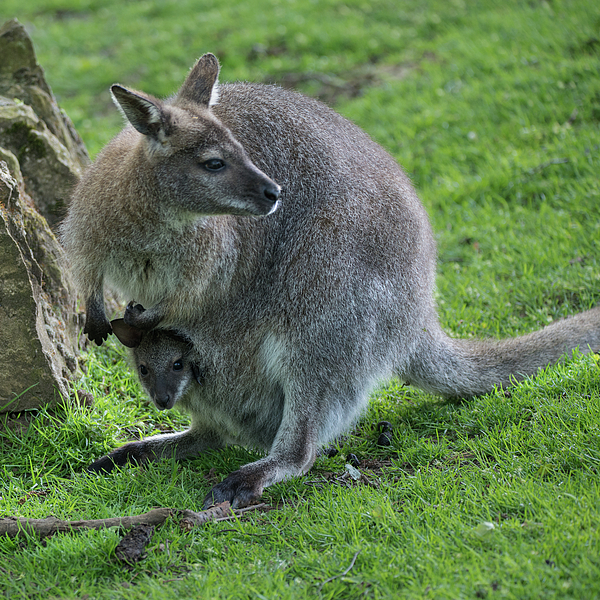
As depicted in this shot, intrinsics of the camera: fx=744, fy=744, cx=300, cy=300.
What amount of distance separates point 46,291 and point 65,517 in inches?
63.6

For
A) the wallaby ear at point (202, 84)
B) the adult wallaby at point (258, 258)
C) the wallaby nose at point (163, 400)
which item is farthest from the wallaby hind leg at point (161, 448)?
the wallaby ear at point (202, 84)

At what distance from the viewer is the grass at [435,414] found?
314 centimetres

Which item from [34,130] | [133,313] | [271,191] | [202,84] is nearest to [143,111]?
[202,84]

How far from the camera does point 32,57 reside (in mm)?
5738

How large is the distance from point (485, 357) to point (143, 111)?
256cm

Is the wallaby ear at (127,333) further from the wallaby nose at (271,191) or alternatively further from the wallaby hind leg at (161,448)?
the wallaby nose at (271,191)

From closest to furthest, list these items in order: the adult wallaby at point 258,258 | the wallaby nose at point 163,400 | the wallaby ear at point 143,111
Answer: the wallaby ear at point 143,111 < the adult wallaby at point 258,258 < the wallaby nose at point 163,400

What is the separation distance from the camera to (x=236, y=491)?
12.7 ft

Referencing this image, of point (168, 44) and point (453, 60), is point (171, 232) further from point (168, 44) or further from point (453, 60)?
point (168, 44)

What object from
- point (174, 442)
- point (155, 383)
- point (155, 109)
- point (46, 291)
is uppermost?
point (155, 109)

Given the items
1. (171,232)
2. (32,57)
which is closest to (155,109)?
(171,232)

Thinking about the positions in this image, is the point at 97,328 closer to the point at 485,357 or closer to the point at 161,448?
the point at 161,448

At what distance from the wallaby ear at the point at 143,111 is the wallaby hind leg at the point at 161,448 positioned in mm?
1795

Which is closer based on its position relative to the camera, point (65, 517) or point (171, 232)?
point (65, 517)
